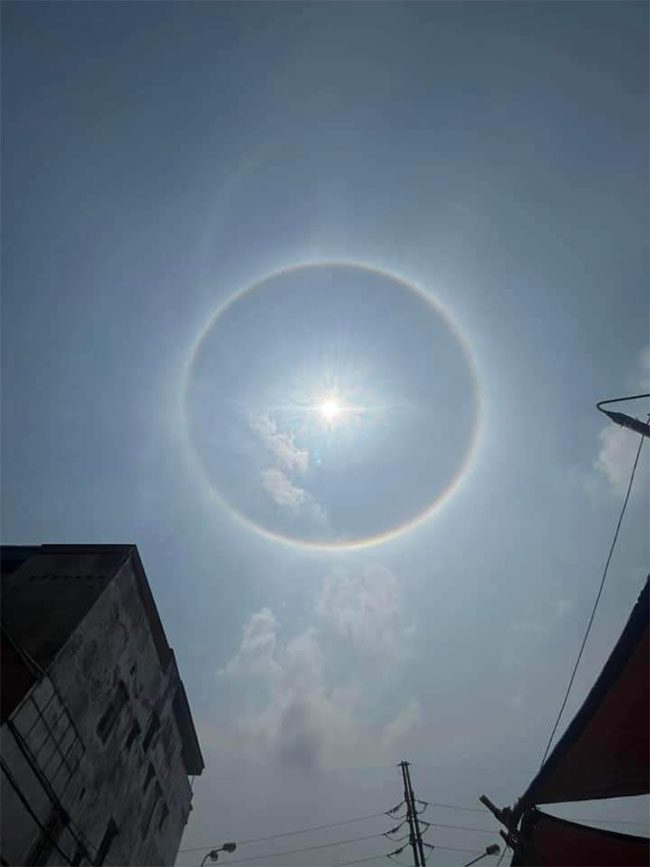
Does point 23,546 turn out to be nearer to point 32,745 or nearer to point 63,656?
point 63,656

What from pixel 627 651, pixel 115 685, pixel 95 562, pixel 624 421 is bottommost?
pixel 627 651

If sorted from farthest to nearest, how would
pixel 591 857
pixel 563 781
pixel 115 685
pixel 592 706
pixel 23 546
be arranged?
pixel 23 546 → pixel 115 685 → pixel 563 781 → pixel 591 857 → pixel 592 706

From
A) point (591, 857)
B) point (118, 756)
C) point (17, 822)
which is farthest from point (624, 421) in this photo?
point (118, 756)

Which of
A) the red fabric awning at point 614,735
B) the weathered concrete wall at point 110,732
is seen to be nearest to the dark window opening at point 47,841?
the weathered concrete wall at point 110,732

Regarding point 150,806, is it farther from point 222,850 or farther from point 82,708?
point 82,708

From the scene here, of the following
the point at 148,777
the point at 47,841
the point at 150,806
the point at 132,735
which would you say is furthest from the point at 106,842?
the point at 47,841

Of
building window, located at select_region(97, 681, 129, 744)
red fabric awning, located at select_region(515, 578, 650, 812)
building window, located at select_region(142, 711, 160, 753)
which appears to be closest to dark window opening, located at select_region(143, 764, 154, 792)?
building window, located at select_region(142, 711, 160, 753)
